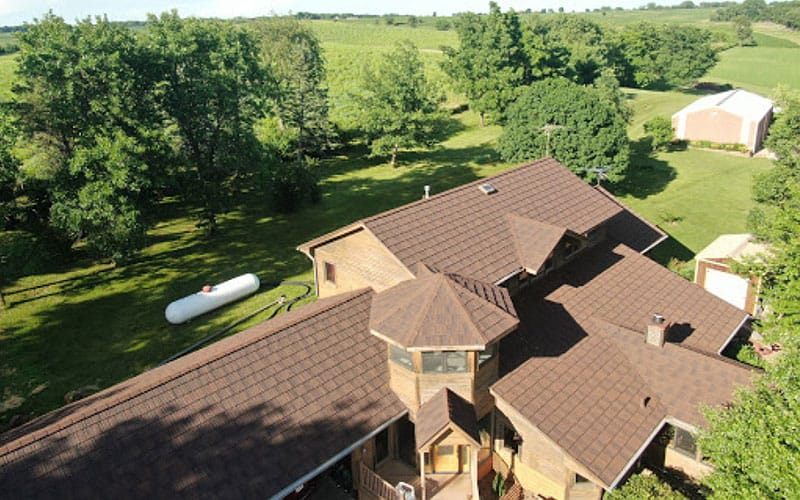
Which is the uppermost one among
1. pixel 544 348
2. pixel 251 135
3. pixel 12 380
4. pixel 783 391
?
pixel 251 135

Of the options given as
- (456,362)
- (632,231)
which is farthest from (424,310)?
(632,231)

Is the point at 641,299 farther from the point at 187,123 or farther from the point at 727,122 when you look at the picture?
the point at 727,122

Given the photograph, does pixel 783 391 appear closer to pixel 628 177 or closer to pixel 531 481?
pixel 531 481

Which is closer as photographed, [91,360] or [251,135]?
[91,360]

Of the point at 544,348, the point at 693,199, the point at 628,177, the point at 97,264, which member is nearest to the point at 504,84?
the point at 628,177

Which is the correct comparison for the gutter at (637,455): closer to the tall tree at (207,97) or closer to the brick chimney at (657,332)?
the brick chimney at (657,332)

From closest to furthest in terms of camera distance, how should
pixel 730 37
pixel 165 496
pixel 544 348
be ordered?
1. pixel 165 496
2. pixel 544 348
3. pixel 730 37

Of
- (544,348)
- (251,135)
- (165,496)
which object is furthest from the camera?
(251,135)
